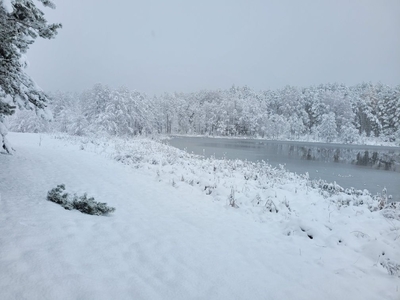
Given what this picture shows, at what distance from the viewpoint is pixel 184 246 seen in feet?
13.3

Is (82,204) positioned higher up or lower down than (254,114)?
lower down

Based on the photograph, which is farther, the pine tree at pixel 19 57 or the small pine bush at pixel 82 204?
the pine tree at pixel 19 57

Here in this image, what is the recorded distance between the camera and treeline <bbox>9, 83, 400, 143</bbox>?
42.8 metres

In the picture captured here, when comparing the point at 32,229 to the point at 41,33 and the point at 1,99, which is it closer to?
the point at 1,99

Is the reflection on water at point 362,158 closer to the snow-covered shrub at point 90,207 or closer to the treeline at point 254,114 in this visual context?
the snow-covered shrub at point 90,207

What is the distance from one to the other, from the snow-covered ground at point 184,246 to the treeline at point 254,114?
31.8m

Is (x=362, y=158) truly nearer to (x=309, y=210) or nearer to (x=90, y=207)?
(x=309, y=210)

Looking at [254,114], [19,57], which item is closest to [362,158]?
[19,57]

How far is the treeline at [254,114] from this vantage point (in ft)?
140

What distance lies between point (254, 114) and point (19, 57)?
69.3 m

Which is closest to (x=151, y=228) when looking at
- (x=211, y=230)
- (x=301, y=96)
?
(x=211, y=230)

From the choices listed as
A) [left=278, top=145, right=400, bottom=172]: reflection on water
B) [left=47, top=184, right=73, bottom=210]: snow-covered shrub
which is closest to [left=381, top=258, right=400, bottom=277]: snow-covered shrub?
[left=47, top=184, right=73, bottom=210]: snow-covered shrub

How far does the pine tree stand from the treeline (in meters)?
29.3

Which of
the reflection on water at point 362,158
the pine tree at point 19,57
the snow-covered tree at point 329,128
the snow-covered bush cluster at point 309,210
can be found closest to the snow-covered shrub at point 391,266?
the snow-covered bush cluster at point 309,210
